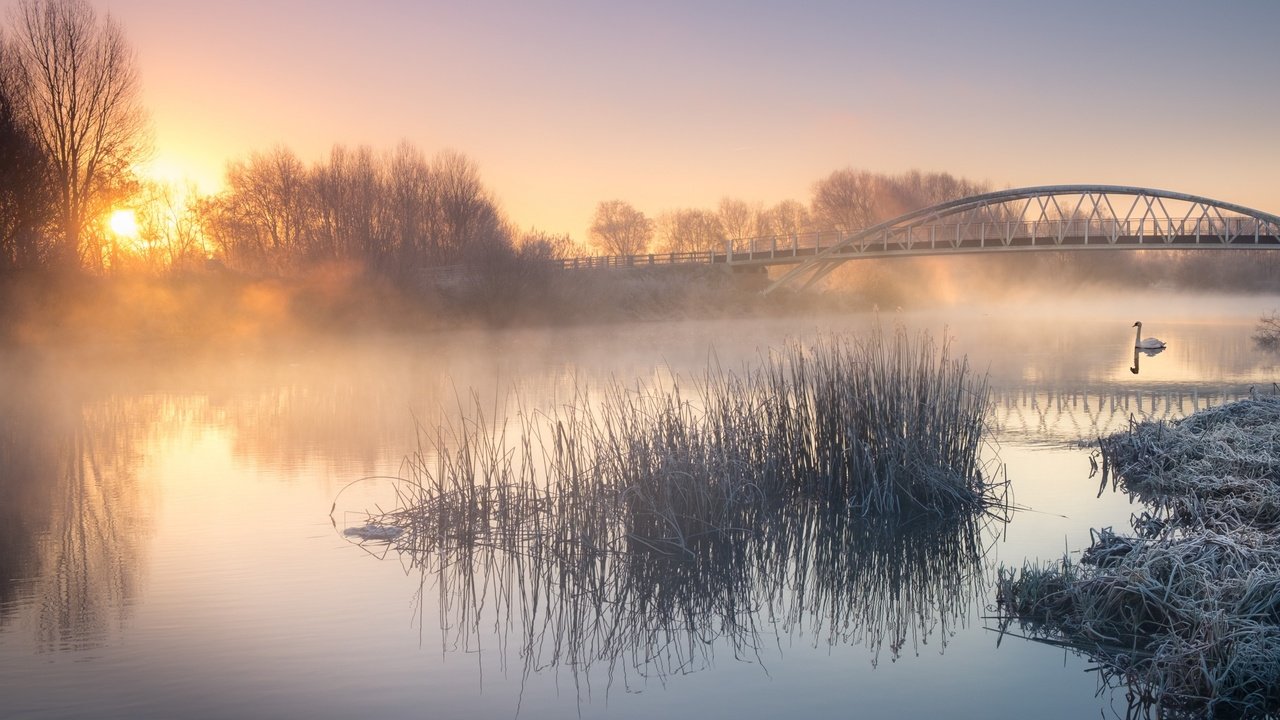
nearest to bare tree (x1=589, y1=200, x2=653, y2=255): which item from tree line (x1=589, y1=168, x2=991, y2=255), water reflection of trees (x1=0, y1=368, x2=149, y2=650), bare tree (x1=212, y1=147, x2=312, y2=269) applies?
tree line (x1=589, y1=168, x2=991, y2=255)

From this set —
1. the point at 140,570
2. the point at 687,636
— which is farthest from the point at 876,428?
the point at 140,570

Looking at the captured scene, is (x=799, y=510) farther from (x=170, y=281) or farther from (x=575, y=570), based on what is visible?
(x=170, y=281)

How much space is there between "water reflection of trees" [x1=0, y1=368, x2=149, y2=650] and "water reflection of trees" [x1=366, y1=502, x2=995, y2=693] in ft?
6.97

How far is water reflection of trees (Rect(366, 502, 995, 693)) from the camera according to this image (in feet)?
21.2

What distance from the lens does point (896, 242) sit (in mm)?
57094

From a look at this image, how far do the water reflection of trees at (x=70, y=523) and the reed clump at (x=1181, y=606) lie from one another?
5849mm

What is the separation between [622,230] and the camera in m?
90.2

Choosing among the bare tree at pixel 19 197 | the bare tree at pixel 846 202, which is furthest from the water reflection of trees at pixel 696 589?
the bare tree at pixel 846 202

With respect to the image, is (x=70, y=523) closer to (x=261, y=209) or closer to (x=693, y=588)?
(x=693, y=588)

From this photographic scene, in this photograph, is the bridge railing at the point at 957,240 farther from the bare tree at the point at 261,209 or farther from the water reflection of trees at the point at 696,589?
the water reflection of trees at the point at 696,589

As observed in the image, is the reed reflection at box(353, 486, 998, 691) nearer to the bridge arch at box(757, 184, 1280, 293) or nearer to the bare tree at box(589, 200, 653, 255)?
the bridge arch at box(757, 184, 1280, 293)

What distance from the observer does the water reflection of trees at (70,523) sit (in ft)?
23.2

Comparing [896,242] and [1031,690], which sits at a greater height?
[896,242]

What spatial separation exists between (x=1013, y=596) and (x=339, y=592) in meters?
4.53
